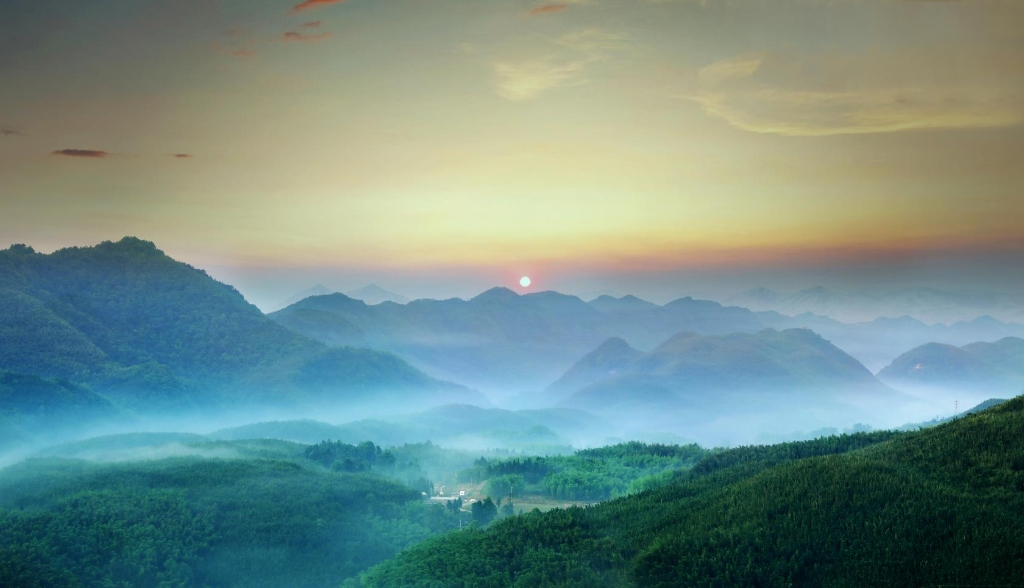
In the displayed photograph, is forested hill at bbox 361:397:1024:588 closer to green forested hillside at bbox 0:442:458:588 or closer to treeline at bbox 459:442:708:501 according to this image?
green forested hillside at bbox 0:442:458:588

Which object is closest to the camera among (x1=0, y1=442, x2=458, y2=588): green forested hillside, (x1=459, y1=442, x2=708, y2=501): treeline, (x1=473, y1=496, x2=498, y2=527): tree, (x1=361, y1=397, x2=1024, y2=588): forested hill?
(x1=361, y1=397, x2=1024, y2=588): forested hill

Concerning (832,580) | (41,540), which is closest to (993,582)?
(832,580)

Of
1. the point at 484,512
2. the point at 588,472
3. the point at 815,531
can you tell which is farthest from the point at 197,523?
the point at 815,531

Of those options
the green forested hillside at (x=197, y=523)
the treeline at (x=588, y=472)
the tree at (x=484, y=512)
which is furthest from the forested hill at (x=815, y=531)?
the treeline at (x=588, y=472)

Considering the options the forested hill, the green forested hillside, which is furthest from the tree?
the forested hill

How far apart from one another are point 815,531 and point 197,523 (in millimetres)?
78521

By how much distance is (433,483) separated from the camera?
452ft

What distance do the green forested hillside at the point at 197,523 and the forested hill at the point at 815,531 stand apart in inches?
1224

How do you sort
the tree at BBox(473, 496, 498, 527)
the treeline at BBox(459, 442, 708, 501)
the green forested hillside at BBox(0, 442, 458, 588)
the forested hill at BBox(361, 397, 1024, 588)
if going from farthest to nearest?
the treeline at BBox(459, 442, 708, 501) < the tree at BBox(473, 496, 498, 527) < the green forested hillside at BBox(0, 442, 458, 588) < the forested hill at BBox(361, 397, 1024, 588)

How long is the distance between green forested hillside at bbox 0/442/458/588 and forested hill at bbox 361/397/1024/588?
31094mm

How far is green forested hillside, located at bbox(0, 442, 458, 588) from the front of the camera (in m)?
78.7

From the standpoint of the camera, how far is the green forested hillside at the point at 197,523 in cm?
→ 7869

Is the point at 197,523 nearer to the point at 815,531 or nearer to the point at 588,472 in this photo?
the point at 588,472

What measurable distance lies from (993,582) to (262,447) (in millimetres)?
148795
